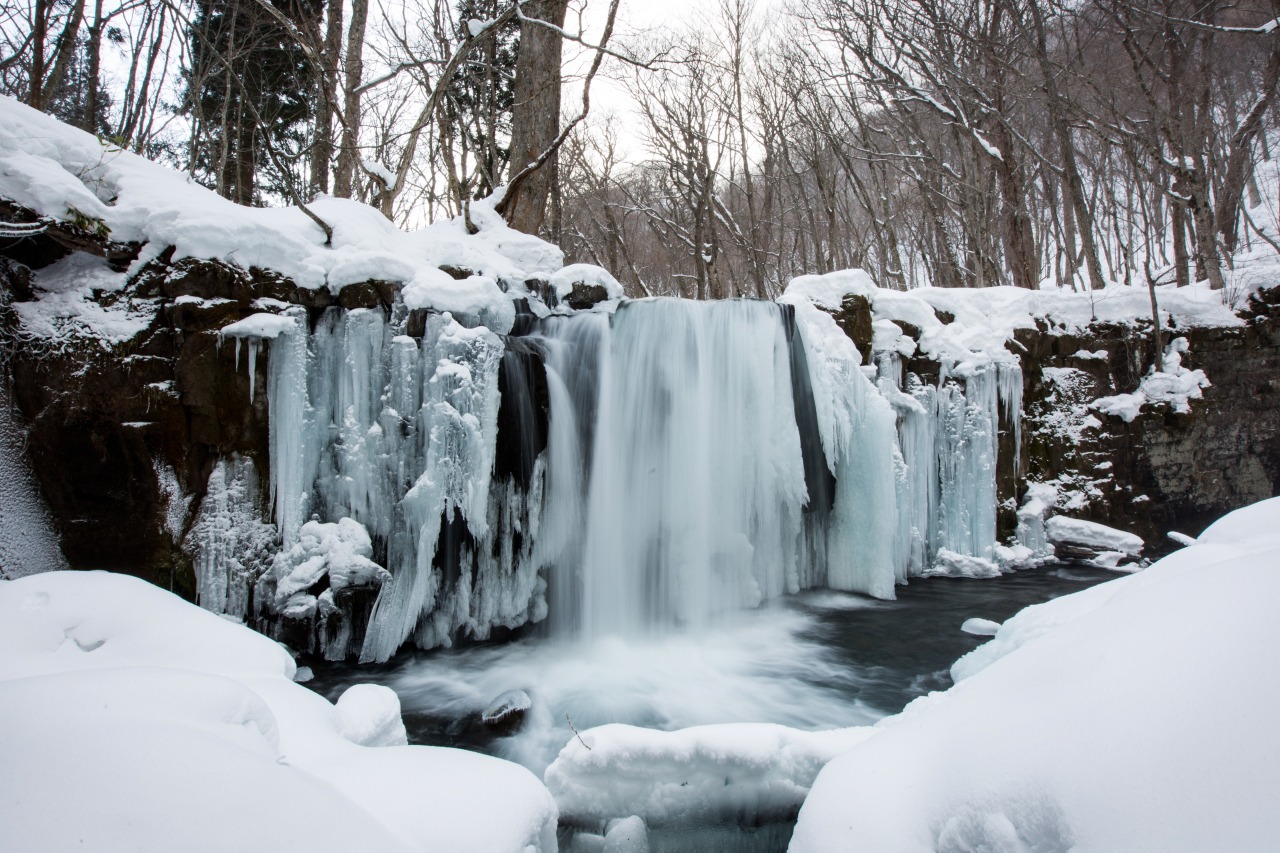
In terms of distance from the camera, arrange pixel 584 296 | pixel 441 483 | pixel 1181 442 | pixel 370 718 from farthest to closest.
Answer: pixel 1181 442
pixel 584 296
pixel 441 483
pixel 370 718

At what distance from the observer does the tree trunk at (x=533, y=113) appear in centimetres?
844

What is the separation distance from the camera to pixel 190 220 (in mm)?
4512

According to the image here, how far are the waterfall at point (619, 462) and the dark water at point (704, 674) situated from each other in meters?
0.37

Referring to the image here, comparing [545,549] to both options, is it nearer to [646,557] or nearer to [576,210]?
[646,557]

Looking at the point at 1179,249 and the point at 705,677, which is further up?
the point at 1179,249

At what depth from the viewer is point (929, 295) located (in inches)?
299

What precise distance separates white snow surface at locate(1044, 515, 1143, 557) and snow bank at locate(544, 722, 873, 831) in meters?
6.24

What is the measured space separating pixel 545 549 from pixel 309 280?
2.98 m

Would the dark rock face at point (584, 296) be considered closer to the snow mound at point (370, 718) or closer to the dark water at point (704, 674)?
the dark water at point (704, 674)

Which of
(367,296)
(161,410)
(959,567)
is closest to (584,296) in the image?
(367,296)

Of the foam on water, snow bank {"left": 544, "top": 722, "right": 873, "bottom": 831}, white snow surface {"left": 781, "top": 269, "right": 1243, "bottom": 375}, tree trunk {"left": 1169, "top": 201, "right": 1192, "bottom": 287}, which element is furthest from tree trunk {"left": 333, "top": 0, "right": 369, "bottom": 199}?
tree trunk {"left": 1169, "top": 201, "right": 1192, "bottom": 287}

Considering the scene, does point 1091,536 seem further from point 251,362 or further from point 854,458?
point 251,362

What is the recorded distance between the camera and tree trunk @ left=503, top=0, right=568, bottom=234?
8438 millimetres

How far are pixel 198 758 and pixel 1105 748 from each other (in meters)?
2.27
